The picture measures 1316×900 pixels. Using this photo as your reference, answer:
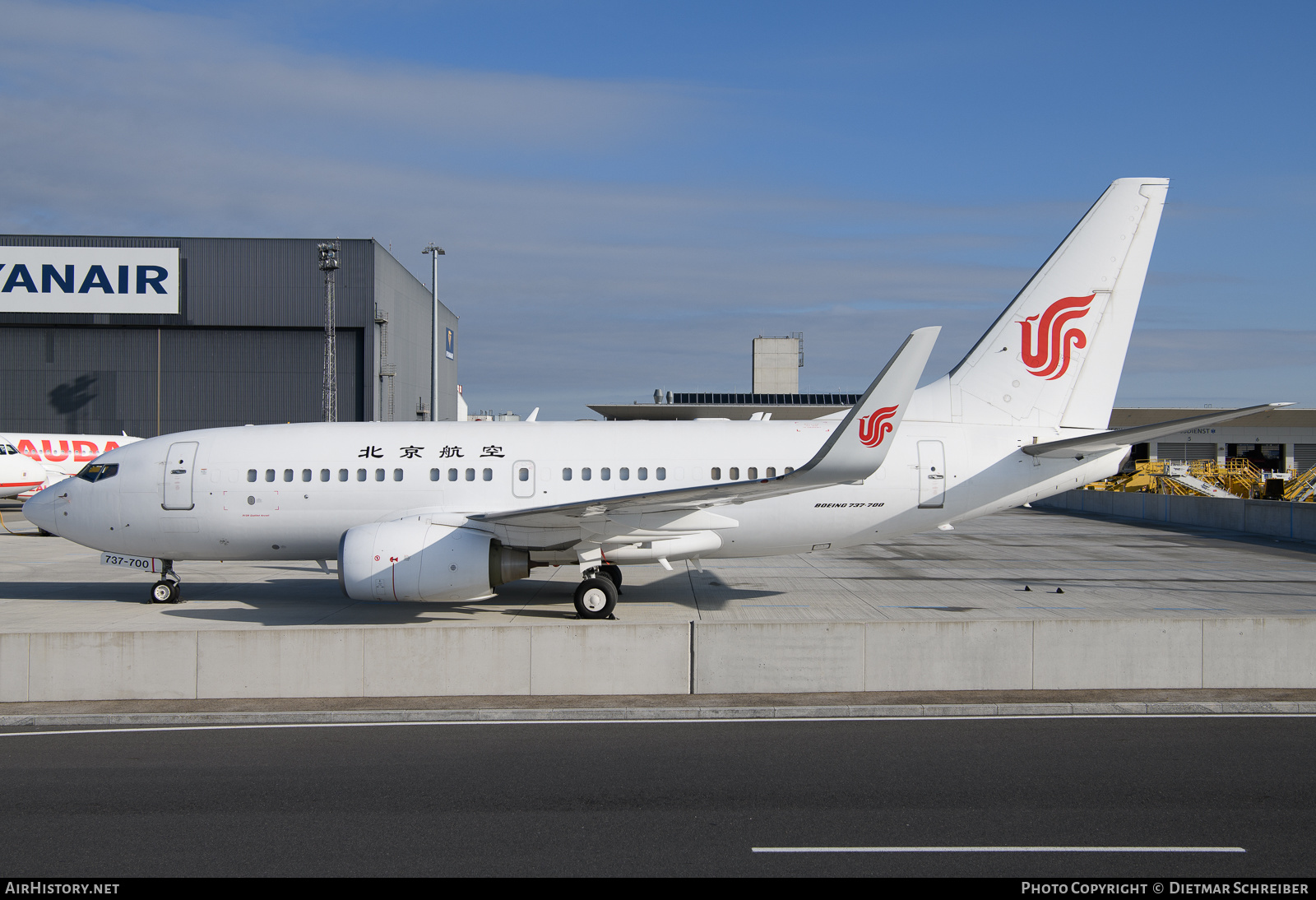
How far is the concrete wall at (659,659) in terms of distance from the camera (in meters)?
11.6

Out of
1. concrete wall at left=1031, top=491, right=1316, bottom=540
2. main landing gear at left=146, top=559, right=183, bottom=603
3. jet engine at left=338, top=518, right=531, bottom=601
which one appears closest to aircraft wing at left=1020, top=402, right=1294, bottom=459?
jet engine at left=338, top=518, right=531, bottom=601

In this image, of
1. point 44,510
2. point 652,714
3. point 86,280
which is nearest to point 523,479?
point 652,714

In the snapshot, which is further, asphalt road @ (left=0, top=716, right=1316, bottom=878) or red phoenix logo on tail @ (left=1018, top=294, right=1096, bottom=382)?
red phoenix logo on tail @ (left=1018, top=294, right=1096, bottom=382)

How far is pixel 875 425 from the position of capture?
14.1 metres

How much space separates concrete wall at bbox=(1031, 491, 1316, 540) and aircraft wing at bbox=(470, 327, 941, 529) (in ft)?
89.9

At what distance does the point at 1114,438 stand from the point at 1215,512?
28003 mm

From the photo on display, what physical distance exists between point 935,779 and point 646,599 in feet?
35.3

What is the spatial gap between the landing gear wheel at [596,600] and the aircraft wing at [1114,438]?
8.19 metres

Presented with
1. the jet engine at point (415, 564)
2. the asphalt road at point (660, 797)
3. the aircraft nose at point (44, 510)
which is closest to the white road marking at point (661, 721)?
the asphalt road at point (660, 797)

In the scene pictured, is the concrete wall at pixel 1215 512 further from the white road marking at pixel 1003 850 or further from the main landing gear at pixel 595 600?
the white road marking at pixel 1003 850

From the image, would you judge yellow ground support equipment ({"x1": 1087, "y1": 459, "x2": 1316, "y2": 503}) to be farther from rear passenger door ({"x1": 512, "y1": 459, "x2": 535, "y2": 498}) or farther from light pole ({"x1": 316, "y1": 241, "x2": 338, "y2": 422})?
rear passenger door ({"x1": 512, "y1": 459, "x2": 535, "y2": 498})

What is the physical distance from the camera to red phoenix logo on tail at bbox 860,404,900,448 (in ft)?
46.0
